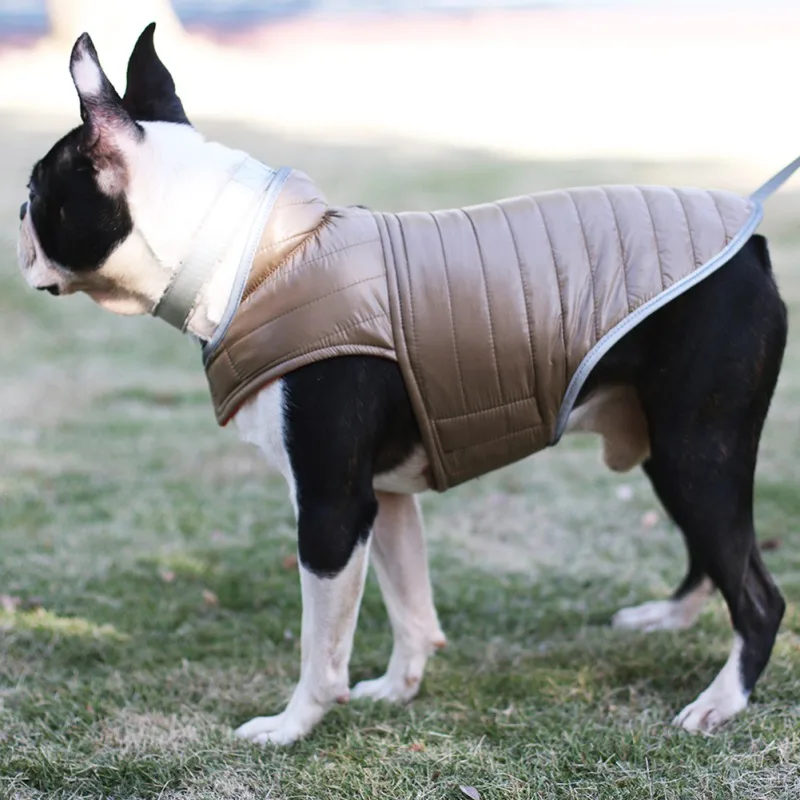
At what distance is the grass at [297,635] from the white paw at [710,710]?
0.14 ft

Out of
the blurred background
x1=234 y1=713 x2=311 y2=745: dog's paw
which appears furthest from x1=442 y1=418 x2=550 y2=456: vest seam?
the blurred background

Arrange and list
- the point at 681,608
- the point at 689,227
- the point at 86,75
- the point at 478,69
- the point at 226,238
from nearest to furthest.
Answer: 1. the point at 86,75
2. the point at 226,238
3. the point at 689,227
4. the point at 681,608
5. the point at 478,69

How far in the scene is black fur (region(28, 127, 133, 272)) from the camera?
9.33ft

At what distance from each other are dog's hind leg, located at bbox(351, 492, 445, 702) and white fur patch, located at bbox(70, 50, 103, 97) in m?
1.48

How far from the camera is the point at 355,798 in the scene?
2.73 m

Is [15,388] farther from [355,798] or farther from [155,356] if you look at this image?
[355,798]

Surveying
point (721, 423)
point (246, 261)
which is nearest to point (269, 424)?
point (246, 261)

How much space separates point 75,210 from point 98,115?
0.26m

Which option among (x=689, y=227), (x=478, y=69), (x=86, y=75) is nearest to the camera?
(x=86, y=75)

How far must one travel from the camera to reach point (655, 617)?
3941 mm

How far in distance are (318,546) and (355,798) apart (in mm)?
656

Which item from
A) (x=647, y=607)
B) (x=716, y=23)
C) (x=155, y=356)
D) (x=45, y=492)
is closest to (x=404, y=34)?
(x=716, y=23)

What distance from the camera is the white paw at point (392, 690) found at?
11.2 ft

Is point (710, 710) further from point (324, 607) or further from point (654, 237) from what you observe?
point (654, 237)
